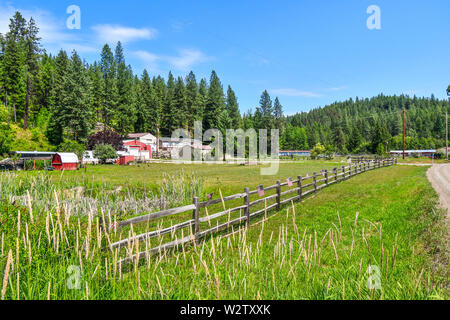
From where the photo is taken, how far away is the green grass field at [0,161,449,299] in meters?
2.90

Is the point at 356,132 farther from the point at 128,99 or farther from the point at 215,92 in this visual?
the point at 128,99

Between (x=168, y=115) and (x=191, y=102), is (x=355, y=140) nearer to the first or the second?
(x=191, y=102)

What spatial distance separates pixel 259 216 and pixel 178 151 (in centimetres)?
6287

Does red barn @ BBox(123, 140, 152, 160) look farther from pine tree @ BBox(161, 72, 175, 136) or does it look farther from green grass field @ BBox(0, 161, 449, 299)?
green grass field @ BBox(0, 161, 449, 299)

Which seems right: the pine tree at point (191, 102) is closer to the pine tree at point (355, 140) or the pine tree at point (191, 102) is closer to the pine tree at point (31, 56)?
the pine tree at point (31, 56)

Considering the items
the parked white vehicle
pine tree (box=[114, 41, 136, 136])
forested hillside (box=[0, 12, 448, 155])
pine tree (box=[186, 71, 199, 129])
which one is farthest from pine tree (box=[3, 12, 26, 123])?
pine tree (box=[186, 71, 199, 129])

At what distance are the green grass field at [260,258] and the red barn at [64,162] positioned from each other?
22.6 m

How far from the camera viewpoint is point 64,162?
1244 inches

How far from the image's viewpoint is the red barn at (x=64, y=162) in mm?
31516

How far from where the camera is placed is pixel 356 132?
10025cm

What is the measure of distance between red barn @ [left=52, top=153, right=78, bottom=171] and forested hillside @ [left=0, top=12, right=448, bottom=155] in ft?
17.6

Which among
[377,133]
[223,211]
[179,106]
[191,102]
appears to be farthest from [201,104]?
[223,211]

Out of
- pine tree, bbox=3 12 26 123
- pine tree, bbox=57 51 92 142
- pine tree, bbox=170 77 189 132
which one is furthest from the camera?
pine tree, bbox=170 77 189 132
